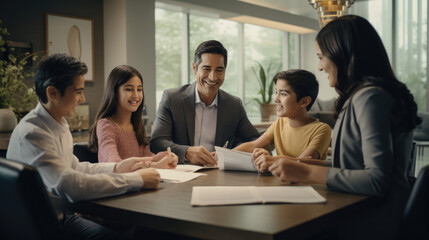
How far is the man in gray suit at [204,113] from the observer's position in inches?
102

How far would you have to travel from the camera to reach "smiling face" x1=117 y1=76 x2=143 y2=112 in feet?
7.61

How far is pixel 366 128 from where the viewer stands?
1.35m

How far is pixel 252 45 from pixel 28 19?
506cm

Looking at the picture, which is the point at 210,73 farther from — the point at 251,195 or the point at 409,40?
the point at 409,40

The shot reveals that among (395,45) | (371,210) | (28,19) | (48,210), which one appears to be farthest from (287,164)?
(395,45)

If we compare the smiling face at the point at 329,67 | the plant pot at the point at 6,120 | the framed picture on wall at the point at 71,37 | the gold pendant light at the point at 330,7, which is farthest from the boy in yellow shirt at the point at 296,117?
the framed picture on wall at the point at 71,37

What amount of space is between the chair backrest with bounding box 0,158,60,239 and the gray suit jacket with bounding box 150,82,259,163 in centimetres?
132

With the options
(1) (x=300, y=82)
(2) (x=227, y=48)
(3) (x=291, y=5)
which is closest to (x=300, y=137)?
(1) (x=300, y=82)

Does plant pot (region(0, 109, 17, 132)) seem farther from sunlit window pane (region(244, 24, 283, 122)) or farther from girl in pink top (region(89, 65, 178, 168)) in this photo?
sunlit window pane (region(244, 24, 283, 122))

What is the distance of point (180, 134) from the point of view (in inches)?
102

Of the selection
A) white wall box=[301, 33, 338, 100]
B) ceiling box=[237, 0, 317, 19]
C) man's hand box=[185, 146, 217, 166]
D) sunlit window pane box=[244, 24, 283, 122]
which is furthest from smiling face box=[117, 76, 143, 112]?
white wall box=[301, 33, 338, 100]

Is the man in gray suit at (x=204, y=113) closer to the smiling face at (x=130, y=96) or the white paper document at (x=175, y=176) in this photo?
the smiling face at (x=130, y=96)

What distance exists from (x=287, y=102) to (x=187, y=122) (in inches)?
27.1

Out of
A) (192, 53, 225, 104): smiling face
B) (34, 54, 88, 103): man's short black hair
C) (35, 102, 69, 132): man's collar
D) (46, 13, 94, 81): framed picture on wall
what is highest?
(46, 13, 94, 81): framed picture on wall
